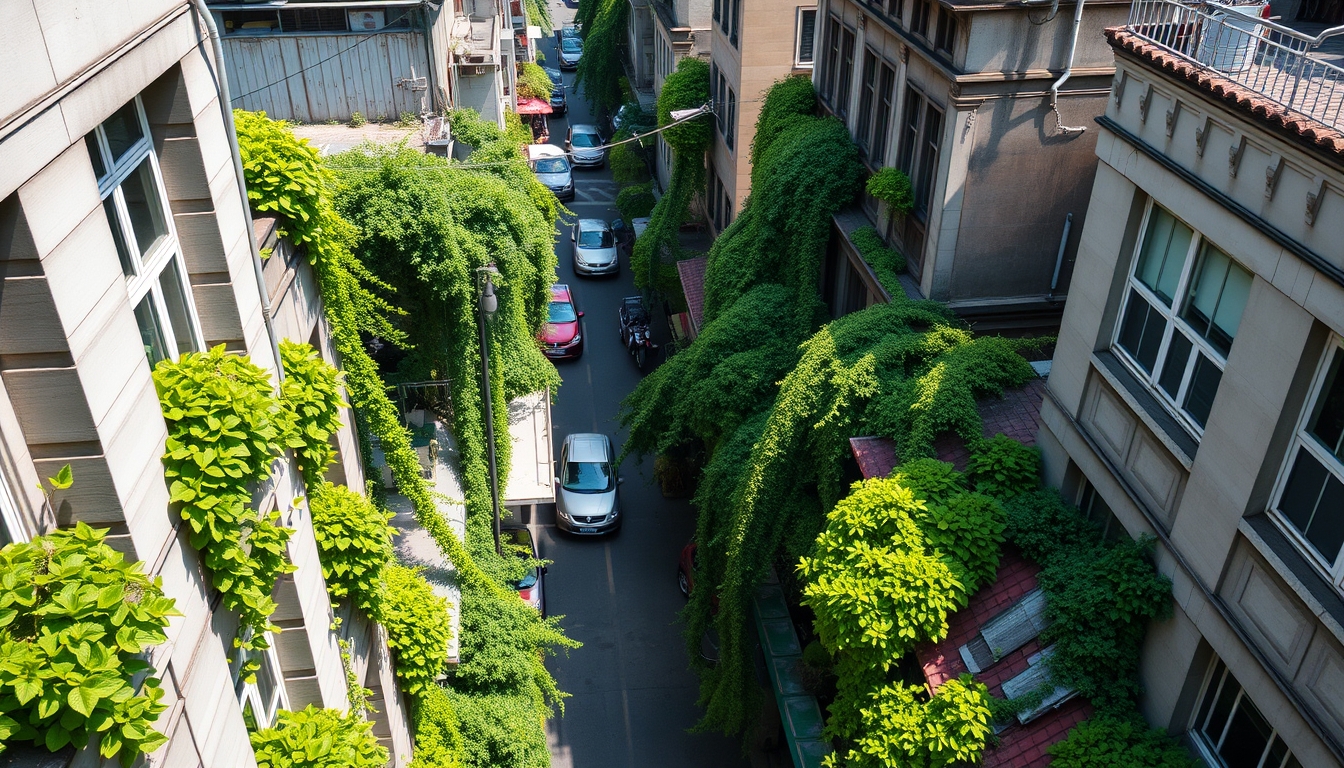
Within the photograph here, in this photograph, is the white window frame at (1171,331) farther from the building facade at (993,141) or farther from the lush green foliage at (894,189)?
the lush green foliage at (894,189)

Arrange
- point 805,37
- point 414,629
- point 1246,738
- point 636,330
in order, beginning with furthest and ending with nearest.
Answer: point 636,330 → point 805,37 → point 414,629 → point 1246,738

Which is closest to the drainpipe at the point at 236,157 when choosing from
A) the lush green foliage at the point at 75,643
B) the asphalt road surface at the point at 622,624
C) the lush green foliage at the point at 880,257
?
the lush green foliage at the point at 75,643

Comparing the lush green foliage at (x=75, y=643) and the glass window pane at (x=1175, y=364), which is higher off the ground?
the lush green foliage at (x=75, y=643)

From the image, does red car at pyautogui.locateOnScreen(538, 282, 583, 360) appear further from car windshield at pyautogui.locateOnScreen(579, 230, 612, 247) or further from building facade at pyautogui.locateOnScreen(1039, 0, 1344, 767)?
building facade at pyautogui.locateOnScreen(1039, 0, 1344, 767)

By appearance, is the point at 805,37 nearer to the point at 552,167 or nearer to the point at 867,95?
the point at 867,95

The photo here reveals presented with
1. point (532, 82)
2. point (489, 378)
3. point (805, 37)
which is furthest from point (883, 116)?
point (532, 82)

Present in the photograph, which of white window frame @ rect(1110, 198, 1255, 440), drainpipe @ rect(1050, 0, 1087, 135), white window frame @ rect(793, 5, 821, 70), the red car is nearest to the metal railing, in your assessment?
white window frame @ rect(1110, 198, 1255, 440)
